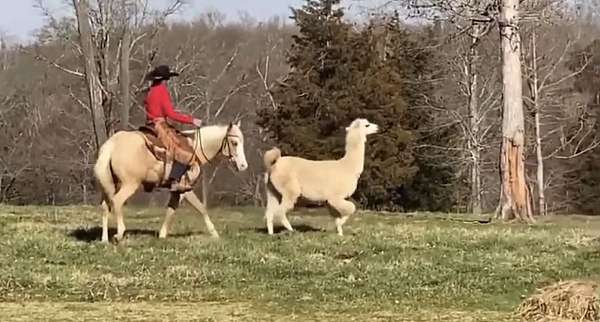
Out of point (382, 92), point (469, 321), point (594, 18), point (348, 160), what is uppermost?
point (594, 18)

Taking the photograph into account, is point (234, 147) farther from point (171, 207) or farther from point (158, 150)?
point (171, 207)

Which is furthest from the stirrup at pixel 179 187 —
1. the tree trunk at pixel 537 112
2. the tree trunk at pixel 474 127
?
the tree trunk at pixel 537 112

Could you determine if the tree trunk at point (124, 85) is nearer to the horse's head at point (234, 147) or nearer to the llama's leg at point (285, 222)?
the llama's leg at point (285, 222)

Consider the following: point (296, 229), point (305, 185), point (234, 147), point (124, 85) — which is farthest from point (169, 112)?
point (124, 85)

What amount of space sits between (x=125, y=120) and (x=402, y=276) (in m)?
25.9

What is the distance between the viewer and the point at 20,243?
13.8 m

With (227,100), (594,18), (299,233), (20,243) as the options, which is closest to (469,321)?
(299,233)

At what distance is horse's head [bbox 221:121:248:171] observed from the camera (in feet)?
46.3

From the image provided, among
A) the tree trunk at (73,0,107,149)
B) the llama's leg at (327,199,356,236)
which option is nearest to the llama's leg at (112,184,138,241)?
the llama's leg at (327,199,356,236)

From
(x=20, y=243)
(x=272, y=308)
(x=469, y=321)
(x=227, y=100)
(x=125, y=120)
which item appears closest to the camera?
(x=469, y=321)

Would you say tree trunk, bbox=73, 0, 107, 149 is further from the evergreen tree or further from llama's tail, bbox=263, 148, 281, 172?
llama's tail, bbox=263, 148, 281, 172

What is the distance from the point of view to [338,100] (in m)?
36.0

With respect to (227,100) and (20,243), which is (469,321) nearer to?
(20,243)

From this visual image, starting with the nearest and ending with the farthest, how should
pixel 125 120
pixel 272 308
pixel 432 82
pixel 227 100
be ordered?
pixel 272 308 → pixel 125 120 → pixel 432 82 → pixel 227 100
